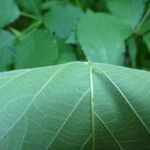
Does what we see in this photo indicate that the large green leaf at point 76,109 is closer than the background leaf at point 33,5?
Yes

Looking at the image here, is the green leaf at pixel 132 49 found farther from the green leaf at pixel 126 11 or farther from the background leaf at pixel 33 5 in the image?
the background leaf at pixel 33 5

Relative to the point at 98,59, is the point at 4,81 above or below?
above

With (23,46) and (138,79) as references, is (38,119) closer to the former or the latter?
(138,79)

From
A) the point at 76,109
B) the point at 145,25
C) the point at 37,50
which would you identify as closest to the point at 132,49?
the point at 145,25

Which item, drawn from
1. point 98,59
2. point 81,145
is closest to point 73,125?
point 81,145

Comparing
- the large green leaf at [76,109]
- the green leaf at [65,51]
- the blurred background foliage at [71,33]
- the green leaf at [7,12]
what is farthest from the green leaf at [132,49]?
the large green leaf at [76,109]

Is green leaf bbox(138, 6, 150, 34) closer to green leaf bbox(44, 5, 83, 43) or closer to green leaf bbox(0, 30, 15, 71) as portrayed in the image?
green leaf bbox(44, 5, 83, 43)

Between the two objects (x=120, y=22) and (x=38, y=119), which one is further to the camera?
(x=120, y=22)

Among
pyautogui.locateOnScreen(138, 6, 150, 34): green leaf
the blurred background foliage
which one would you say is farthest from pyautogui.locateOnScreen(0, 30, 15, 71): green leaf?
pyautogui.locateOnScreen(138, 6, 150, 34): green leaf
